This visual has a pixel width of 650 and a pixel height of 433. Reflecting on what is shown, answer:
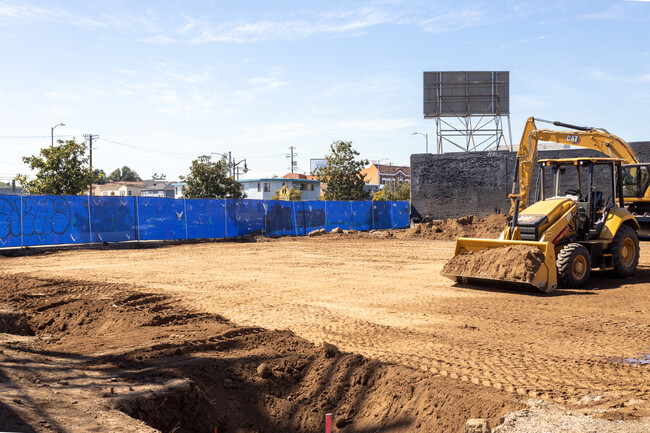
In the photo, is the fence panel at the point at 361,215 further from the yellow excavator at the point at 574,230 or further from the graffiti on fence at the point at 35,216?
the yellow excavator at the point at 574,230

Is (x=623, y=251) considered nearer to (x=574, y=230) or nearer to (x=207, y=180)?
(x=574, y=230)

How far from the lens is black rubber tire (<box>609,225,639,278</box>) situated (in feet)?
43.9

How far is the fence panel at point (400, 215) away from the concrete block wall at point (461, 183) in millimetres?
3800

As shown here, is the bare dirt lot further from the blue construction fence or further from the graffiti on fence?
the blue construction fence

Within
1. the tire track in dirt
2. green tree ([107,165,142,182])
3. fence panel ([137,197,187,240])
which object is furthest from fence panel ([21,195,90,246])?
green tree ([107,165,142,182])

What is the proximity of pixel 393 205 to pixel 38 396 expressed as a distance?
125 feet

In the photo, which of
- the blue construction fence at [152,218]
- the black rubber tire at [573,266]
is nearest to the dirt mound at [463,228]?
the blue construction fence at [152,218]

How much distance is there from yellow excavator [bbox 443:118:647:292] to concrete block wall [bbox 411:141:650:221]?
839 inches

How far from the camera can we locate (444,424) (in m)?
5.31

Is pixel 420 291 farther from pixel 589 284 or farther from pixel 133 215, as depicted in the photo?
pixel 133 215

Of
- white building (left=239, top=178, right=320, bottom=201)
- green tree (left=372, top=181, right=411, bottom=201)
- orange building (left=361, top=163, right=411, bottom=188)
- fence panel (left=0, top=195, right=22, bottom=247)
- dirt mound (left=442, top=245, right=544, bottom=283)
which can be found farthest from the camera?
orange building (left=361, top=163, right=411, bottom=188)

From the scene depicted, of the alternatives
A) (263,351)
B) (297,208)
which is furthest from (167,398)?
(297,208)

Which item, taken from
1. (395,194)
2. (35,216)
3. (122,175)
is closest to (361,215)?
(35,216)

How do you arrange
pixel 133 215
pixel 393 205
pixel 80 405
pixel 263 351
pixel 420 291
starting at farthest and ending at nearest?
pixel 393 205, pixel 133 215, pixel 420 291, pixel 263 351, pixel 80 405
